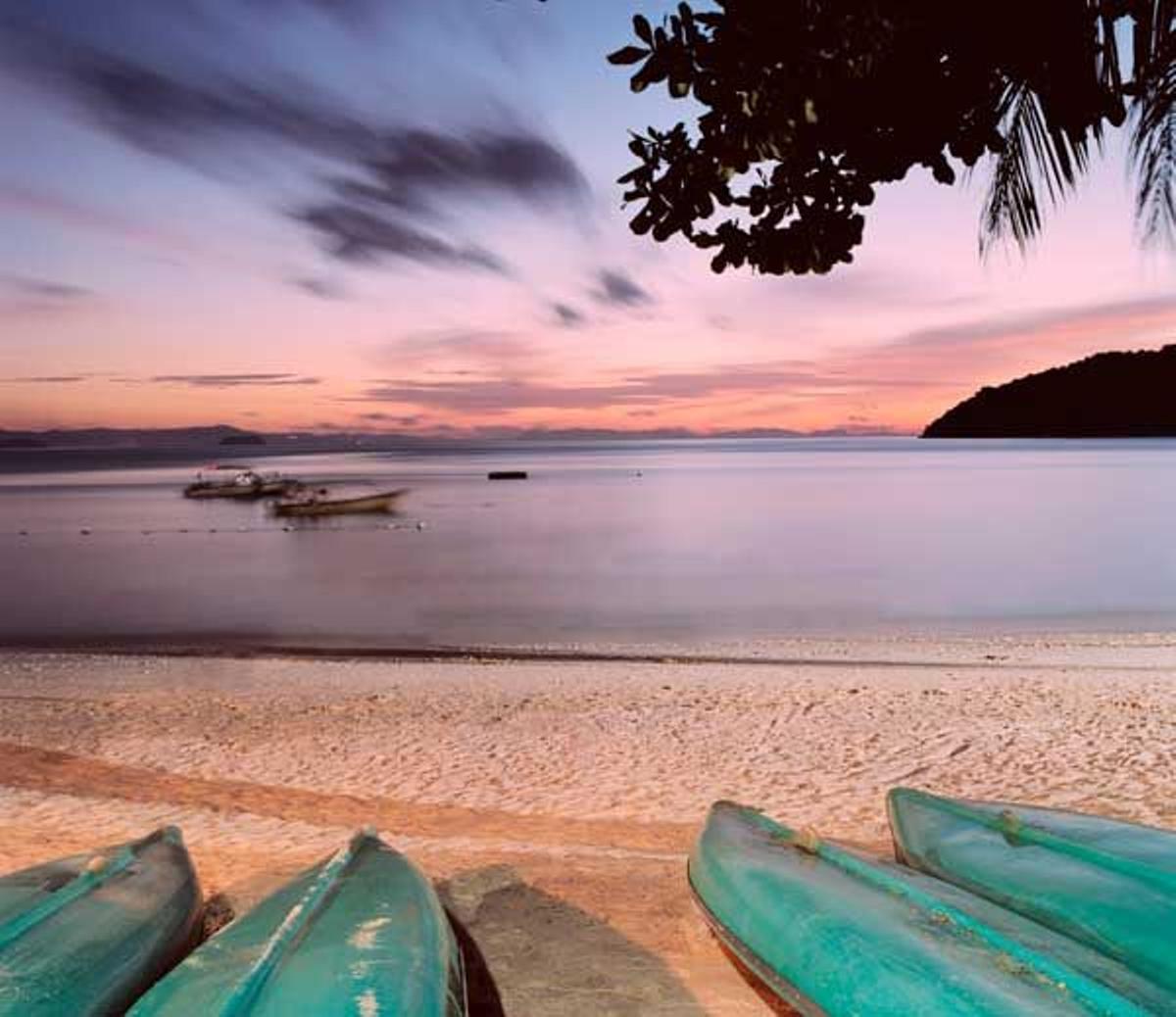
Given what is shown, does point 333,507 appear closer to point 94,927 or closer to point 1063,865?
point 94,927

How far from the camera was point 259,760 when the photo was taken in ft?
27.6

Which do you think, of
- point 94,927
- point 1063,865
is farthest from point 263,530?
point 1063,865

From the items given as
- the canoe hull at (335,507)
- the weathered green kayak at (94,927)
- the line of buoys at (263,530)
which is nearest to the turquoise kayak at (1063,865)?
the weathered green kayak at (94,927)

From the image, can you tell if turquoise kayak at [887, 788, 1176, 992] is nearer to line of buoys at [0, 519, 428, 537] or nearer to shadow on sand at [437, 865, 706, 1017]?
shadow on sand at [437, 865, 706, 1017]

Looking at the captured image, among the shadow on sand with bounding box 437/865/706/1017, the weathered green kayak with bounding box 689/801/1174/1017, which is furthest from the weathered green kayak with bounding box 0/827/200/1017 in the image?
the weathered green kayak with bounding box 689/801/1174/1017

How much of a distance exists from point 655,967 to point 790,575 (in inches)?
941

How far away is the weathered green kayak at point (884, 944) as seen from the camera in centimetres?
300

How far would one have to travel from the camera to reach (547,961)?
449 centimetres

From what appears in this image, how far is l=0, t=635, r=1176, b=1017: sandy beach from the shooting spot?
490 cm

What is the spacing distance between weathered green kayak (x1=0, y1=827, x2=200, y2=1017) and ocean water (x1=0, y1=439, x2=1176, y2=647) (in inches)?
511

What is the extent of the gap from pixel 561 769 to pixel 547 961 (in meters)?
3.62

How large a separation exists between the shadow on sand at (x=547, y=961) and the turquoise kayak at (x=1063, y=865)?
1467mm

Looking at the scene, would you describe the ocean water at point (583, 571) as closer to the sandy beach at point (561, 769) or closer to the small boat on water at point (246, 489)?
the small boat on water at point (246, 489)

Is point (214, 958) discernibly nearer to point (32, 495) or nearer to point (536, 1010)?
point (536, 1010)
